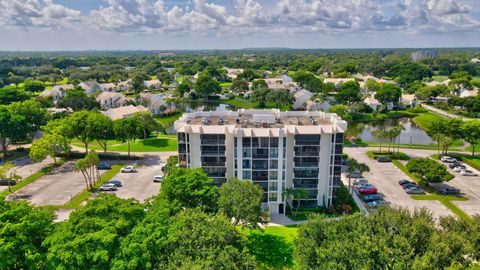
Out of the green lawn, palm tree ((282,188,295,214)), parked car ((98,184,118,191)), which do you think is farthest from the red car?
the green lawn

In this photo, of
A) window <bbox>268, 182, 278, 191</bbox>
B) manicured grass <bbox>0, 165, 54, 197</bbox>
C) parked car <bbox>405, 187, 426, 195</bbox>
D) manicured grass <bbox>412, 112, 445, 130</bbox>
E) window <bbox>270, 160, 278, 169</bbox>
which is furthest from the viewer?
manicured grass <bbox>412, 112, 445, 130</bbox>

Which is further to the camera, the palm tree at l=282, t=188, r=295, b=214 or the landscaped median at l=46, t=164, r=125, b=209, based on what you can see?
the landscaped median at l=46, t=164, r=125, b=209

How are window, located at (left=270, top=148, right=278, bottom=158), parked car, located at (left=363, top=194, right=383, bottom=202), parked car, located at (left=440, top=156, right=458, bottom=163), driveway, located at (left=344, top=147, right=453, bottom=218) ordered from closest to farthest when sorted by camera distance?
window, located at (left=270, top=148, right=278, bottom=158), driveway, located at (left=344, top=147, right=453, bottom=218), parked car, located at (left=363, top=194, right=383, bottom=202), parked car, located at (left=440, top=156, right=458, bottom=163)

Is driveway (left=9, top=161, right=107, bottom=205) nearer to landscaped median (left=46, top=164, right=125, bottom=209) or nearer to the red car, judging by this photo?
landscaped median (left=46, top=164, right=125, bottom=209)

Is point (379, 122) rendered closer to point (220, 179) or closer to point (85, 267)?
point (220, 179)

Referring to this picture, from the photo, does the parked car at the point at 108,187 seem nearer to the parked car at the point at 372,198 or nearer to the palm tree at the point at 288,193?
the palm tree at the point at 288,193

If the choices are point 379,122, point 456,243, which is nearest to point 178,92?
point 379,122

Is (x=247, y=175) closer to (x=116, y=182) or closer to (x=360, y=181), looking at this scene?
(x=360, y=181)
